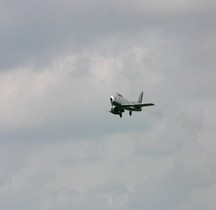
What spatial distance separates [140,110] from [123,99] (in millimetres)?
4546

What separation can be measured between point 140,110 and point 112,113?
6.16 meters

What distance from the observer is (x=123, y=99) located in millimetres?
183625

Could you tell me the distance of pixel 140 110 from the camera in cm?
18188

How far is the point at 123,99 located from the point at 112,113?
17.1ft

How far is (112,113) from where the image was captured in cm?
18000
